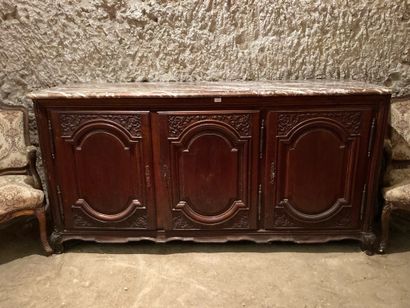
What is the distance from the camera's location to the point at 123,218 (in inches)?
66.2

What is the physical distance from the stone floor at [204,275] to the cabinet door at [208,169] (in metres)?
0.20

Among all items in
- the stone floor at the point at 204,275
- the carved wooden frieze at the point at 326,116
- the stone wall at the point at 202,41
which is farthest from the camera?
the stone wall at the point at 202,41

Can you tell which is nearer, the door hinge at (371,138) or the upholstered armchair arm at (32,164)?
the door hinge at (371,138)

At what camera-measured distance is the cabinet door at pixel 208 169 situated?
1532 millimetres

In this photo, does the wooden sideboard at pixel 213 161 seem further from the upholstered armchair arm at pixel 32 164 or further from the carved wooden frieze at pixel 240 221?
the upholstered armchair arm at pixel 32 164

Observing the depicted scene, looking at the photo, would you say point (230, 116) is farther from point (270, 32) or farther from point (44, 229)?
point (44, 229)

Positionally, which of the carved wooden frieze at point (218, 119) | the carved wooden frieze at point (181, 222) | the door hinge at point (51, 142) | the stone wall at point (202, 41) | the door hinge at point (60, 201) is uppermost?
the stone wall at point (202, 41)

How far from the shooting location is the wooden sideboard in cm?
151

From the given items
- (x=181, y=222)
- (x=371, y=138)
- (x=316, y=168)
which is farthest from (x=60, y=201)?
(x=371, y=138)

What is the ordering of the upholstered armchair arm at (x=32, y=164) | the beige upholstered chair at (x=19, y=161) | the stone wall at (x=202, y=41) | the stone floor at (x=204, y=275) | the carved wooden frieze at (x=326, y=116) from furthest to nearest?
the stone wall at (x=202, y=41)
the upholstered armchair arm at (x=32, y=164)
the beige upholstered chair at (x=19, y=161)
the carved wooden frieze at (x=326, y=116)
the stone floor at (x=204, y=275)

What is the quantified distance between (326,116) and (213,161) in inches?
23.0

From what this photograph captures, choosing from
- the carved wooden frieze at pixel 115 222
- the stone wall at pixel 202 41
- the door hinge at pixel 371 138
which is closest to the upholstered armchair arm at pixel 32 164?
the carved wooden frieze at pixel 115 222

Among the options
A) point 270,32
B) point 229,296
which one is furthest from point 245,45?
point 229,296

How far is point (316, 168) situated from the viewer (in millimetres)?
1597
